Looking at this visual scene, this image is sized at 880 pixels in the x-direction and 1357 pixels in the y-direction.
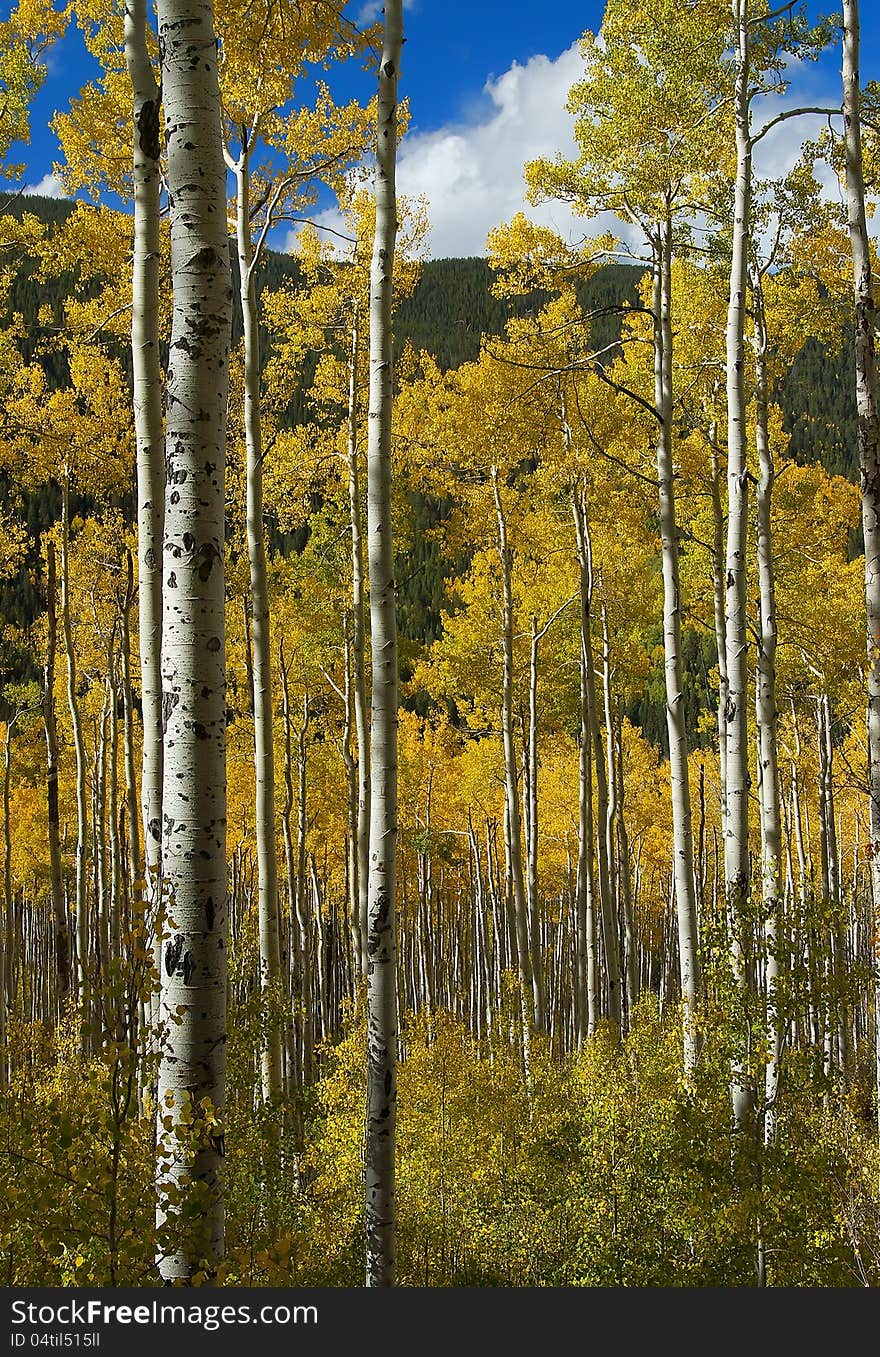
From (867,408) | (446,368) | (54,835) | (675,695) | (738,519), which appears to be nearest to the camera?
(867,408)

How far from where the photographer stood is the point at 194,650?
2.84m

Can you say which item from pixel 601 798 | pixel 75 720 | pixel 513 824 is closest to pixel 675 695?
pixel 601 798

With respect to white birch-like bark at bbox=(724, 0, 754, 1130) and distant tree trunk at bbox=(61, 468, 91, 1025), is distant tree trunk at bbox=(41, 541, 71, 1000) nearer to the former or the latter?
distant tree trunk at bbox=(61, 468, 91, 1025)

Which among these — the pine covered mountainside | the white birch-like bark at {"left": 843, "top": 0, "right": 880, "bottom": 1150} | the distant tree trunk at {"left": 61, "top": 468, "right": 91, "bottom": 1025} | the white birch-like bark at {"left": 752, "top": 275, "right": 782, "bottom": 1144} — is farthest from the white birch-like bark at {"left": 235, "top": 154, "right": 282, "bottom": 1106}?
the pine covered mountainside

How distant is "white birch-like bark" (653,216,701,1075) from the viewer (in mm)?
6867

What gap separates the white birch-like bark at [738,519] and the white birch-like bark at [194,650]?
400cm

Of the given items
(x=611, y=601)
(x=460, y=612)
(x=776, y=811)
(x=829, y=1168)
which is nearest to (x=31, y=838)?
(x=460, y=612)

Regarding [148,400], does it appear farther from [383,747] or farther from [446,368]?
[446,368]

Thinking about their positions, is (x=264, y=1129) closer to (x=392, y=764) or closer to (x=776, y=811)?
(x=392, y=764)

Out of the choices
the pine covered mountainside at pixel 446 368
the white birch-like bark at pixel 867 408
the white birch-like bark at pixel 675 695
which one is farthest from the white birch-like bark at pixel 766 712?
the pine covered mountainside at pixel 446 368

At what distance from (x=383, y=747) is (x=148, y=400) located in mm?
2064

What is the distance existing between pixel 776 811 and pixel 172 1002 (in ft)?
19.7

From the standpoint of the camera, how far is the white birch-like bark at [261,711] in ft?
21.9

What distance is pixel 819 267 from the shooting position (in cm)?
898
